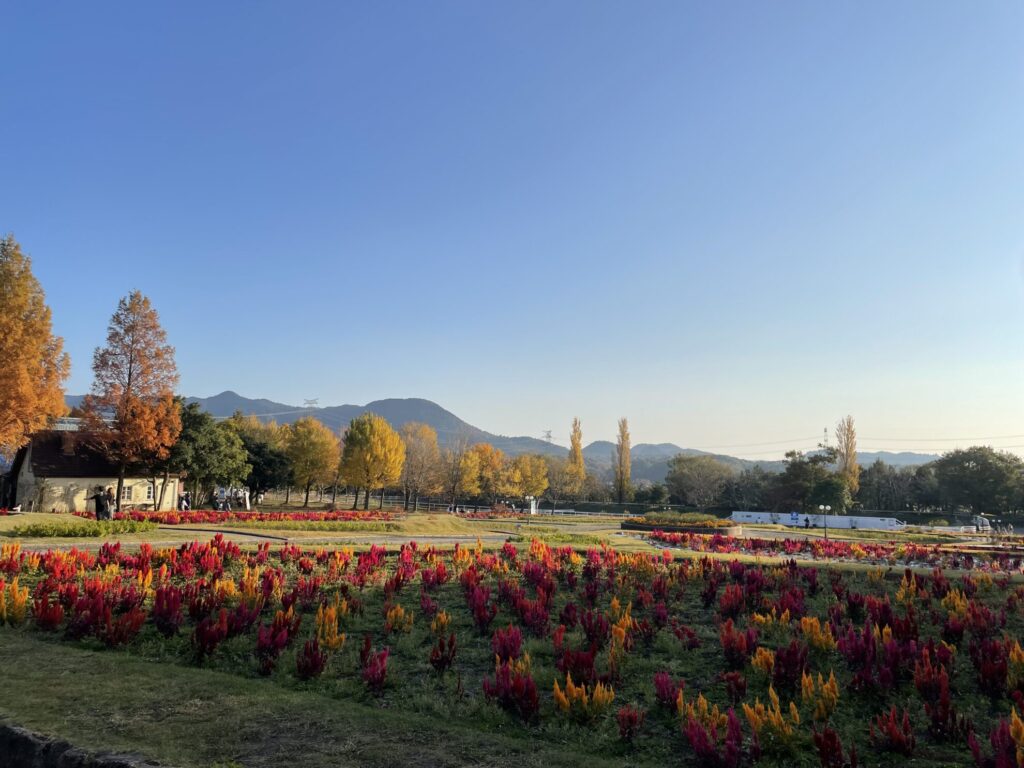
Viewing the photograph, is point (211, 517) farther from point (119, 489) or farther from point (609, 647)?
point (609, 647)

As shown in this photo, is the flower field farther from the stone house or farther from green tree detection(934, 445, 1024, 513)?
green tree detection(934, 445, 1024, 513)

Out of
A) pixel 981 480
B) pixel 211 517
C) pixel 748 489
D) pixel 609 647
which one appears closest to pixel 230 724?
pixel 609 647

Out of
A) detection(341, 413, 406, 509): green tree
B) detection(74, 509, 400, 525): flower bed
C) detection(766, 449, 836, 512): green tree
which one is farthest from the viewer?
detection(766, 449, 836, 512): green tree

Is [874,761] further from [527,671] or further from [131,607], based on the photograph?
[131,607]

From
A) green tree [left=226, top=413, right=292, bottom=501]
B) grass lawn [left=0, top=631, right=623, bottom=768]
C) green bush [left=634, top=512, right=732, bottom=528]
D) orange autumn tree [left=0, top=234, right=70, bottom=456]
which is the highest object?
orange autumn tree [left=0, top=234, right=70, bottom=456]

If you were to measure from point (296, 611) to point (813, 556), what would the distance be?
59.9 ft

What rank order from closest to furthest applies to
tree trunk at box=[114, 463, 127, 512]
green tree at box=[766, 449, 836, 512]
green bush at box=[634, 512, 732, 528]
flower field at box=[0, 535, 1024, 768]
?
flower field at box=[0, 535, 1024, 768]
tree trunk at box=[114, 463, 127, 512]
green bush at box=[634, 512, 732, 528]
green tree at box=[766, 449, 836, 512]

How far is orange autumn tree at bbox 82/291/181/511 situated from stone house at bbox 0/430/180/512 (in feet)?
16.3

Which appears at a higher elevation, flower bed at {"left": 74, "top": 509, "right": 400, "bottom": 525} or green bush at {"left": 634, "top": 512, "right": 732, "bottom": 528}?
flower bed at {"left": 74, "top": 509, "right": 400, "bottom": 525}

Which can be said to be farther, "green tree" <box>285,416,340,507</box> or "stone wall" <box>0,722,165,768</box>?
"green tree" <box>285,416,340,507</box>

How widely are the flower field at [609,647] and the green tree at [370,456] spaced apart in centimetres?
3722

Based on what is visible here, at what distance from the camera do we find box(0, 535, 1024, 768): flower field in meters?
6.02

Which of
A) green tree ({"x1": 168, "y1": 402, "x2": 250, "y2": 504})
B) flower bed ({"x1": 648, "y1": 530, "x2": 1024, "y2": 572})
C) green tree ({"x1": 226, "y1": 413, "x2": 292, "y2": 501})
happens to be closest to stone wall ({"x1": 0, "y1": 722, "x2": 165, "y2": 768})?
flower bed ({"x1": 648, "y1": 530, "x2": 1024, "y2": 572})

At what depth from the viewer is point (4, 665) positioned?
6996 mm
